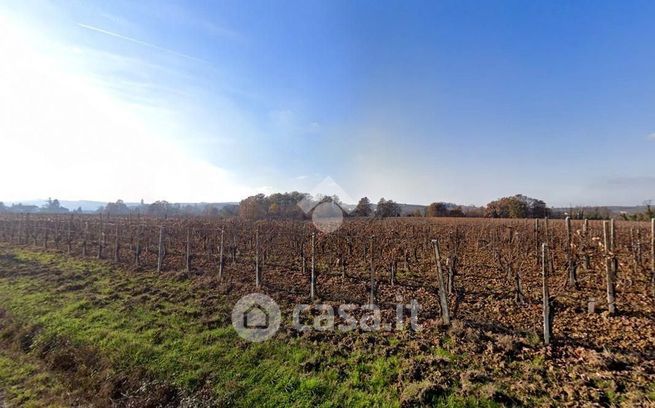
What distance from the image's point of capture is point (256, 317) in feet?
27.7

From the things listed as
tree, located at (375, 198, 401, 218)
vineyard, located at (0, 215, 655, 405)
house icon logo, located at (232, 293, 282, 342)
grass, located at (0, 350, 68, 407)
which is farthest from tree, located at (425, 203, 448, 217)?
grass, located at (0, 350, 68, 407)

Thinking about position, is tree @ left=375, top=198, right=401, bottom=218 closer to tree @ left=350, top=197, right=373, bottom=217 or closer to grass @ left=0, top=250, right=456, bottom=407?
tree @ left=350, top=197, right=373, bottom=217

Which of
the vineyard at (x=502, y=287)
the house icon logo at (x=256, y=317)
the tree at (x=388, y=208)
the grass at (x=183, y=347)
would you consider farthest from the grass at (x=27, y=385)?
the tree at (x=388, y=208)

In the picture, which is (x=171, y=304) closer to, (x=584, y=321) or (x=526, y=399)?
(x=526, y=399)

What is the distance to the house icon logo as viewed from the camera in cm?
757

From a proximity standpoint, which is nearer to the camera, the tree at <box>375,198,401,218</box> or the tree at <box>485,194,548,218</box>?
the tree at <box>485,194,548,218</box>

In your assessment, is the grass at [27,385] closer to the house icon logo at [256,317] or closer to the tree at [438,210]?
the house icon logo at [256,317]

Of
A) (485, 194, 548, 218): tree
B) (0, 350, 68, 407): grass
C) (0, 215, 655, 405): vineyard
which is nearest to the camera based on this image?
(0, 215, 655, 405): vineyard

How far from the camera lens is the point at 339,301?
9.19 m

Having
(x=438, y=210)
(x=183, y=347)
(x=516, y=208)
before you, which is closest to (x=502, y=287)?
(x=183, y=347)

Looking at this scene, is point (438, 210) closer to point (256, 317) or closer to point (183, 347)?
point (256, 317)

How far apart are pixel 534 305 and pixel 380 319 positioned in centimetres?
400

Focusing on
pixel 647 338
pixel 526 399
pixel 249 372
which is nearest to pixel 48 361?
pixel 249 372

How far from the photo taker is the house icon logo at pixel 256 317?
298 inches
